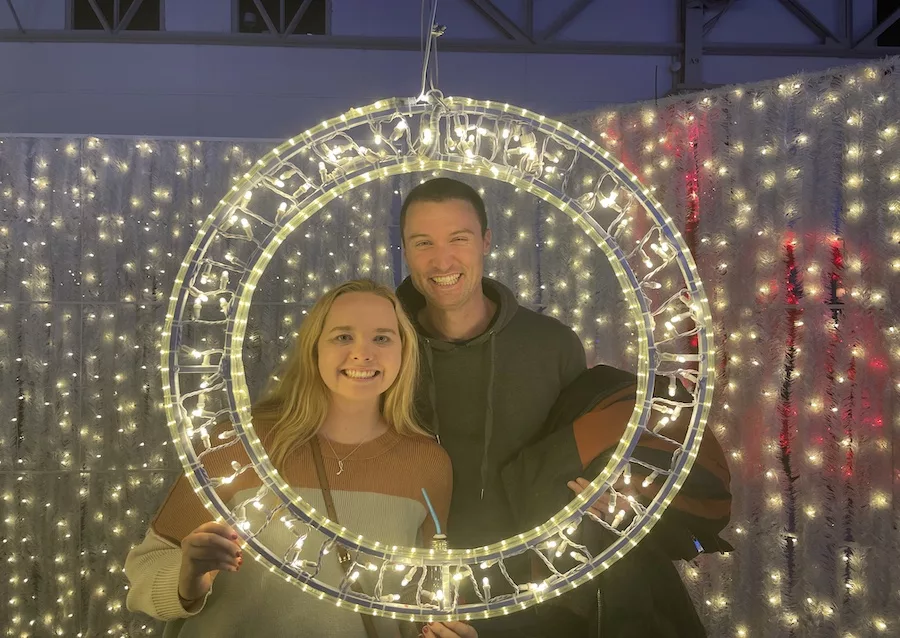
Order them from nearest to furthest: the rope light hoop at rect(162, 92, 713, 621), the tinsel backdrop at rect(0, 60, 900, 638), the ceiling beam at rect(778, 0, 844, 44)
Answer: the rope light hoop at rect(162, 92, 713, 621), the tinsel backdrop at rect(0, 60, 900, 638), the ceiling beam at rect(778, 0, 844, 44)

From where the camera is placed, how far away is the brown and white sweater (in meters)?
1.78

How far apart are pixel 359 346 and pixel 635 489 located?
0.89m

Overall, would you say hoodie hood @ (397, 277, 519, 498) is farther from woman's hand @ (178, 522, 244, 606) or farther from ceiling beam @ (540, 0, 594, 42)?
ceiling beam @ (540, 0, 594, 42)

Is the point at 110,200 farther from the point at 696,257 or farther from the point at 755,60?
the point at 755,60

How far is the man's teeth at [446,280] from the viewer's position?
1897mm

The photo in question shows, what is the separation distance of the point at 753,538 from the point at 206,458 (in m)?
2.21

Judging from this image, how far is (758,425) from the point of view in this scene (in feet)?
9.09

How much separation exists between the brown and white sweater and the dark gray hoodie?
14 centimetres

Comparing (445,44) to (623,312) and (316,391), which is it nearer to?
(623,312)

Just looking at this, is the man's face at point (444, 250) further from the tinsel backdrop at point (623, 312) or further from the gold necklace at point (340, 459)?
the tinsel backdrop at point (623, 312)

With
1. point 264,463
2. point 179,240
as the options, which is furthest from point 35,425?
point 264,463

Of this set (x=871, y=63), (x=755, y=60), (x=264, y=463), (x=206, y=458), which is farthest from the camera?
(x=755, y=60)

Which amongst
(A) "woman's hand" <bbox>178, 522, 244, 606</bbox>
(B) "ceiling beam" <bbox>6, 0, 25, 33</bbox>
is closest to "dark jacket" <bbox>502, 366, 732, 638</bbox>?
(A) "woman's hand" <bbox>178, 522, 244, 606</bbox>

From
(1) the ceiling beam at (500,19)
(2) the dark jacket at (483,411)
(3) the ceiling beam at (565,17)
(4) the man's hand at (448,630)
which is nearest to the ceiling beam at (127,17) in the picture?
(1) the ceiling beam at (500,19)
